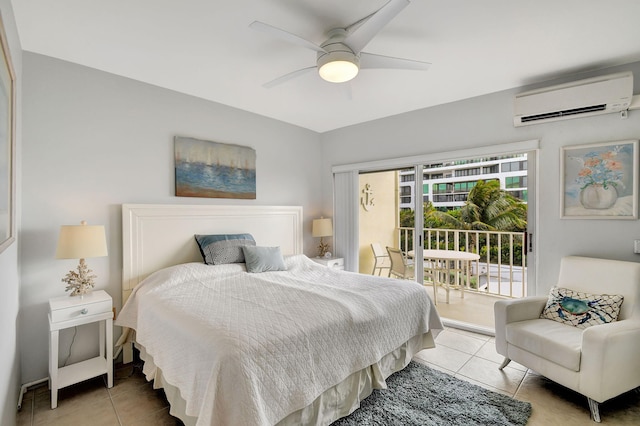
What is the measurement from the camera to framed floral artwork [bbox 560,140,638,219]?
257cm

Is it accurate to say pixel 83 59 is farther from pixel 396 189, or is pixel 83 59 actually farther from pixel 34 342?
pixel 396 189

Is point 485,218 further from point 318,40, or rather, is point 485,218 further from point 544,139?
point 318,40

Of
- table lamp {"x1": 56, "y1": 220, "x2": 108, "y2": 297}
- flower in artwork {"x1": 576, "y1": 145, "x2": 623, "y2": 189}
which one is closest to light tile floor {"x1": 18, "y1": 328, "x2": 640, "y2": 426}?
table lamp {"x1": 56, "y1": 220, "x2": 108, "y2": 297}

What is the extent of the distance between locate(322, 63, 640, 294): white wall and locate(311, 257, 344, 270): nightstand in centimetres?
161

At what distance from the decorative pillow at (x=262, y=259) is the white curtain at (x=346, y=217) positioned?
1.47m

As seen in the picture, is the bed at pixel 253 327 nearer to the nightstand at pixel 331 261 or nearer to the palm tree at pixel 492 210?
the nightstand at pixel 331 261

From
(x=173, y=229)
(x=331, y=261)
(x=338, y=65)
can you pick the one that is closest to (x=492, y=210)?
(x=331, y=261)

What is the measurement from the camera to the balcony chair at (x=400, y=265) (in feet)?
13.0

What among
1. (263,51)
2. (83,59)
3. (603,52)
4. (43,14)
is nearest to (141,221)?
(83,59)

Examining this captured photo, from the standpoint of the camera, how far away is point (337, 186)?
15.4 ft

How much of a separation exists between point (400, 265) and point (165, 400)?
2909 millimetres

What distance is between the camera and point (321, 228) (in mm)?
4434

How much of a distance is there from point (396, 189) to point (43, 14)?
3.72 m

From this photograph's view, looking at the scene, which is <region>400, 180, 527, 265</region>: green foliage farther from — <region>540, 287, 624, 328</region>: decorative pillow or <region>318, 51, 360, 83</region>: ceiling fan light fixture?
<region>318, 51, 360, 83</region>: ceiling fan light fixture
